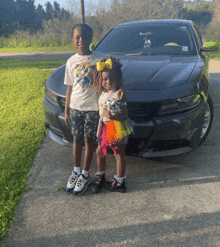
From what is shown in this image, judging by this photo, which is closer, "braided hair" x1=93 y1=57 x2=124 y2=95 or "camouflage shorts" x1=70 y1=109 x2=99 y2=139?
"braided hair" x1=93 y1=57 x2=124 y2=95

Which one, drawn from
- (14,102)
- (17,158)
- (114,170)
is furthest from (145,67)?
(14,102)

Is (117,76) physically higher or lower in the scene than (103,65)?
lower

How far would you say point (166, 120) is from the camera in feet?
9.46

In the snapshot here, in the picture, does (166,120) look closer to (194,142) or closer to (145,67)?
(194,142)

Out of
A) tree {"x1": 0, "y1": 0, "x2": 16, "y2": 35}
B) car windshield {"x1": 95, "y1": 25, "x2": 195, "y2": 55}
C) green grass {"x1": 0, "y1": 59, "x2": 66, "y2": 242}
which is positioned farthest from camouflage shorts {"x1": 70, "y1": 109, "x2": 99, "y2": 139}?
tree {"x1": 0, "y1": 0, "x2": 16, "y2": 35}

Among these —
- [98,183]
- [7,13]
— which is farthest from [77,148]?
[7,13]

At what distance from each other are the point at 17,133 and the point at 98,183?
6.89ft

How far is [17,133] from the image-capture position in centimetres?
452

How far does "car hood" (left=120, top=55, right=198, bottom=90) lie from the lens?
9.95 feet

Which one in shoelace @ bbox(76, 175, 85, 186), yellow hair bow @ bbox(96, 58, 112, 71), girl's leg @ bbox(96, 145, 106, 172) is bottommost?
shoelace @ bbox(76, 175, 85, 186)

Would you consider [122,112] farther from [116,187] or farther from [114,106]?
[116,187]

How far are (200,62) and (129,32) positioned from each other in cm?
154

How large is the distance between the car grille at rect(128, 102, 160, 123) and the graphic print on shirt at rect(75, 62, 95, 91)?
1.59 feet

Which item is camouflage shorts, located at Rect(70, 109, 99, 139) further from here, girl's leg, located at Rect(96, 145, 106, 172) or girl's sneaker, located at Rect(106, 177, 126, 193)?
girl's sneaker, located at Rect(106, 177, 126, 193)
